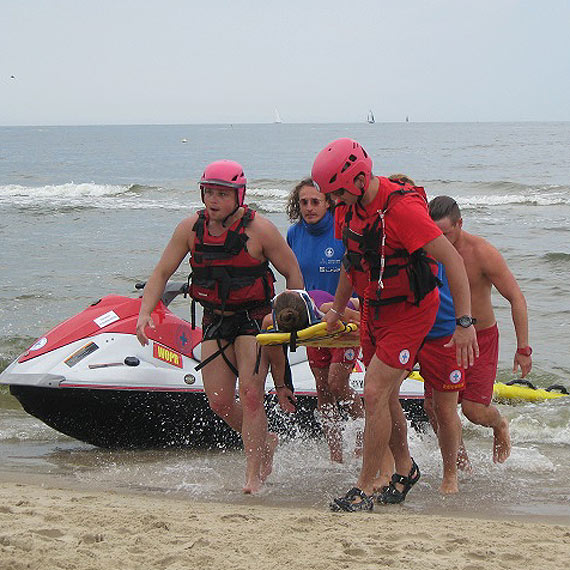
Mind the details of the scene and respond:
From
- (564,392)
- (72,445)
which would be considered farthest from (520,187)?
(72,445)

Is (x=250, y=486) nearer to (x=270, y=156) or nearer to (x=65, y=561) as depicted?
(x=65, y=561)

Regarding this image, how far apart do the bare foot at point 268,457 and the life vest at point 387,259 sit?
132 centimetres

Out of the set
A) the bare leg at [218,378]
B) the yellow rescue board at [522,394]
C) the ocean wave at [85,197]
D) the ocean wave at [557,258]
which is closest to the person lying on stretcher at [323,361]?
the bare leg at [218,378]

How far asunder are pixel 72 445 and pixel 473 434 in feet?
10.1

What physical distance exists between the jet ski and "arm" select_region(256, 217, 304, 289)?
1567 mm

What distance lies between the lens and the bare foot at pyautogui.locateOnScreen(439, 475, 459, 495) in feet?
18.1

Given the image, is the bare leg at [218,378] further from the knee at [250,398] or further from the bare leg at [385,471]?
the bare leg at [385,471]

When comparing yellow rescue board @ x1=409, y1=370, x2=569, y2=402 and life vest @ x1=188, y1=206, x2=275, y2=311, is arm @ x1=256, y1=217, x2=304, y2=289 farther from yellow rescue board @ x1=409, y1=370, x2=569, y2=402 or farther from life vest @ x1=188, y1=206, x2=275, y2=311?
yellow rescue board @ x1=409, y1=370, x2=569, y2=402

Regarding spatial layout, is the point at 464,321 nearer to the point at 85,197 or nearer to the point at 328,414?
the point at 328,414

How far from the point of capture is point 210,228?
17.2 ft

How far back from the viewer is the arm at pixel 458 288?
4547 mm

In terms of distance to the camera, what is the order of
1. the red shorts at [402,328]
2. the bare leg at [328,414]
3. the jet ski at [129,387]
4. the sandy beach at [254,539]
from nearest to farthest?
the sandy beach at [254,539] < the red shorts at [402,328] < the bare leg at [328,414] < the jet ski at [129,387]

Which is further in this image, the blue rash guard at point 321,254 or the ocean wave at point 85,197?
the ocean wave at point 85,197

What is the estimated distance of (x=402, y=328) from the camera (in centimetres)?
476
